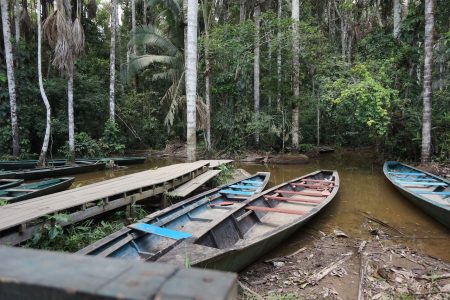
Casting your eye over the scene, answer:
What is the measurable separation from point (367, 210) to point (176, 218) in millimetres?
4643

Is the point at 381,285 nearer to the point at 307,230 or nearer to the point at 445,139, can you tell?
the point at 307,230

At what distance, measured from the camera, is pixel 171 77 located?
16359 mm

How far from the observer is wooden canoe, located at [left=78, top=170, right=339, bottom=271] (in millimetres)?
3377

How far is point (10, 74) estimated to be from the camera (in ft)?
40.2

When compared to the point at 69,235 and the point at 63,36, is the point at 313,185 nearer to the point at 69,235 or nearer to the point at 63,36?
the point at 69,235

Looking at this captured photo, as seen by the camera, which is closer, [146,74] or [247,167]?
[247,167]

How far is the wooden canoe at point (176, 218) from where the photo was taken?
11.8ft

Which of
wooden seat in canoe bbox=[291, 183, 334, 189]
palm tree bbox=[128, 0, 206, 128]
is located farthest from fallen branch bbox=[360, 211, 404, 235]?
palm tree bbox=[128, 0, 206, 128]

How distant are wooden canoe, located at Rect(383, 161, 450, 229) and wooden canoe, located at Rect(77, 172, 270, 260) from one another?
3339 mm

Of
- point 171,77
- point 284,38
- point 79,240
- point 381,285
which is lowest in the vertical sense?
point 381,285

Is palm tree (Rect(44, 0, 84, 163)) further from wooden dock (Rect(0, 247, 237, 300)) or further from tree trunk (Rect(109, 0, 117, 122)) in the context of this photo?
wooden dock (Rect(0, 247, 237, 300))

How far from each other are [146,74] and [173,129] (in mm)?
3746

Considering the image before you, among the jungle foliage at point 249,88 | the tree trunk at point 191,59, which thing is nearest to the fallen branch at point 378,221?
the jungle foliage at point 249,88

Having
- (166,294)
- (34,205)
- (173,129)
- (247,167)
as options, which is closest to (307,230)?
(34,205)
